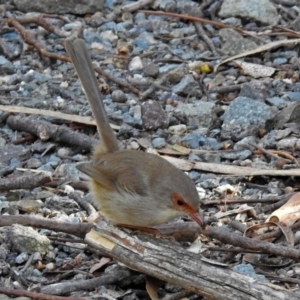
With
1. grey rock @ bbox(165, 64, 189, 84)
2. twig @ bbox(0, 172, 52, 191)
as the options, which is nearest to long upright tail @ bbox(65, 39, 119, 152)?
twig @ bbox(0, 172, 52, 191)

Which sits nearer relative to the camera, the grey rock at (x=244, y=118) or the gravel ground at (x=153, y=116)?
the gravel ground at (x=153, y=116)

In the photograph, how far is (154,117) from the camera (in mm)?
8227

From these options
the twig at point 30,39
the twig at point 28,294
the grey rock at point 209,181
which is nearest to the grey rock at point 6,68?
the twig at point 30,39

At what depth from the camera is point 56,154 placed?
783cm

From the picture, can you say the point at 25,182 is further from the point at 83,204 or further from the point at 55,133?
the point at 55,133

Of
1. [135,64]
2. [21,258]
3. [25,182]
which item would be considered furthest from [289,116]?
[21,258]

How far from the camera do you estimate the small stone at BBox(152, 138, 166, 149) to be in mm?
7930

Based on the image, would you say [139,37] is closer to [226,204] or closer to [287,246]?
[226,204]

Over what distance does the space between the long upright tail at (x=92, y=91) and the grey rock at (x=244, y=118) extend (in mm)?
1478

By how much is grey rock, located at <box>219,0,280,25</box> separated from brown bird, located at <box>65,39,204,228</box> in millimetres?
3784

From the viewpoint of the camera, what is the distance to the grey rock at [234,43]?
9516mm

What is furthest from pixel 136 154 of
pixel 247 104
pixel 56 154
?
pixel 247 104

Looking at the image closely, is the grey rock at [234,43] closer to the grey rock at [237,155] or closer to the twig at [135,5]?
the twig at [135,5]

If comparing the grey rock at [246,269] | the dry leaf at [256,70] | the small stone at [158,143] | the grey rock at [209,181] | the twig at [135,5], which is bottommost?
the grey rock at [246,269]
